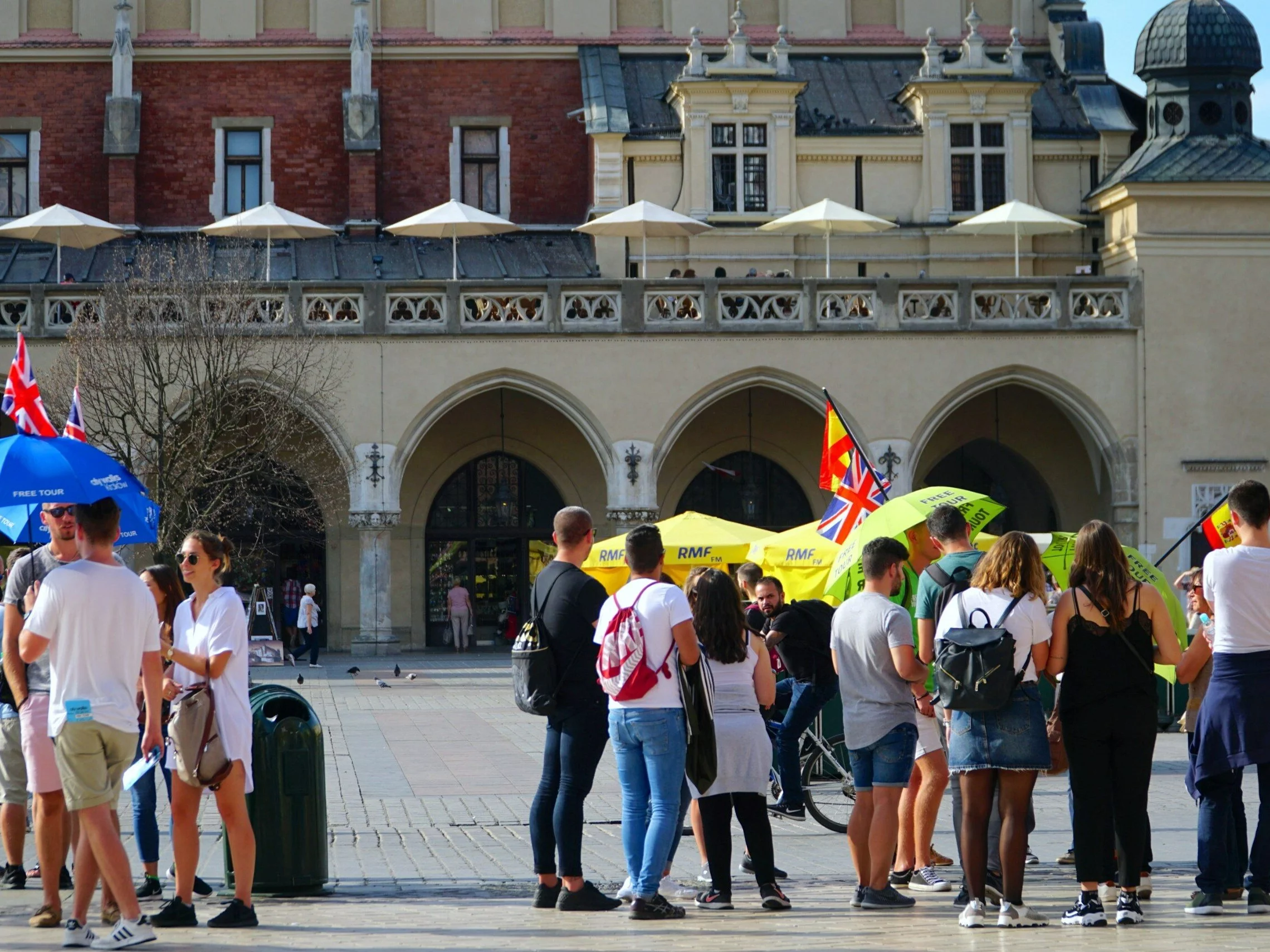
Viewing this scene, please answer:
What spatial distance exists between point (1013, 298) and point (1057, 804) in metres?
18.6

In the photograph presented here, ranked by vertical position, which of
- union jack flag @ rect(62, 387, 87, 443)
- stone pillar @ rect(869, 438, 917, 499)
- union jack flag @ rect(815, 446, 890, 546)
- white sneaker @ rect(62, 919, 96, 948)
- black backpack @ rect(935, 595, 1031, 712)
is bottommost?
white sneaker @ rect(62, 919, 96, 948)

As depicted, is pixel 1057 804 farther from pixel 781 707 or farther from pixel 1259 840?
pixel 1259 840

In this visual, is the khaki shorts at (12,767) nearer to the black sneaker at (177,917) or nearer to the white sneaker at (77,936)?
the black sneaker at (177,917)

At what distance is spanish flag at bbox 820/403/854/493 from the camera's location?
18.7m

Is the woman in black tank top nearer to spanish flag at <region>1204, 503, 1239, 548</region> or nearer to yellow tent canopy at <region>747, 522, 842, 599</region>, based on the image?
spanish flag at <region>1204, 503, 1239, 548</region>

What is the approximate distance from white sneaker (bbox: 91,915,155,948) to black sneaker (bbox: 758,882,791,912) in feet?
8.58

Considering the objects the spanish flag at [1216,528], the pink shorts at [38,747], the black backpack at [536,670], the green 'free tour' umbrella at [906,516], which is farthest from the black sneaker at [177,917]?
the spanish flag at [1216,528]

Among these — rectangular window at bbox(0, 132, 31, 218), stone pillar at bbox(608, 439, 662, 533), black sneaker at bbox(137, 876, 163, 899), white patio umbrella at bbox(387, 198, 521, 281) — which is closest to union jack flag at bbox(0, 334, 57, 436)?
black sneaker at bbox(137, 876, 163, 899)

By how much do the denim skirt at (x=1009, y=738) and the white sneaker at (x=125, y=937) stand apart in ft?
11.1

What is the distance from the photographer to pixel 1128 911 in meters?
A: 7.93

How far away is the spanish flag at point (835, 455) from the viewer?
18672mm

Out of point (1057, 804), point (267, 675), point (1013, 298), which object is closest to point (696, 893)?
point (1057, 804)

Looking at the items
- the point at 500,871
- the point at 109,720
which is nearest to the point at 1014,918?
the point at 500,871

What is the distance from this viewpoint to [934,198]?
32.6 meters
